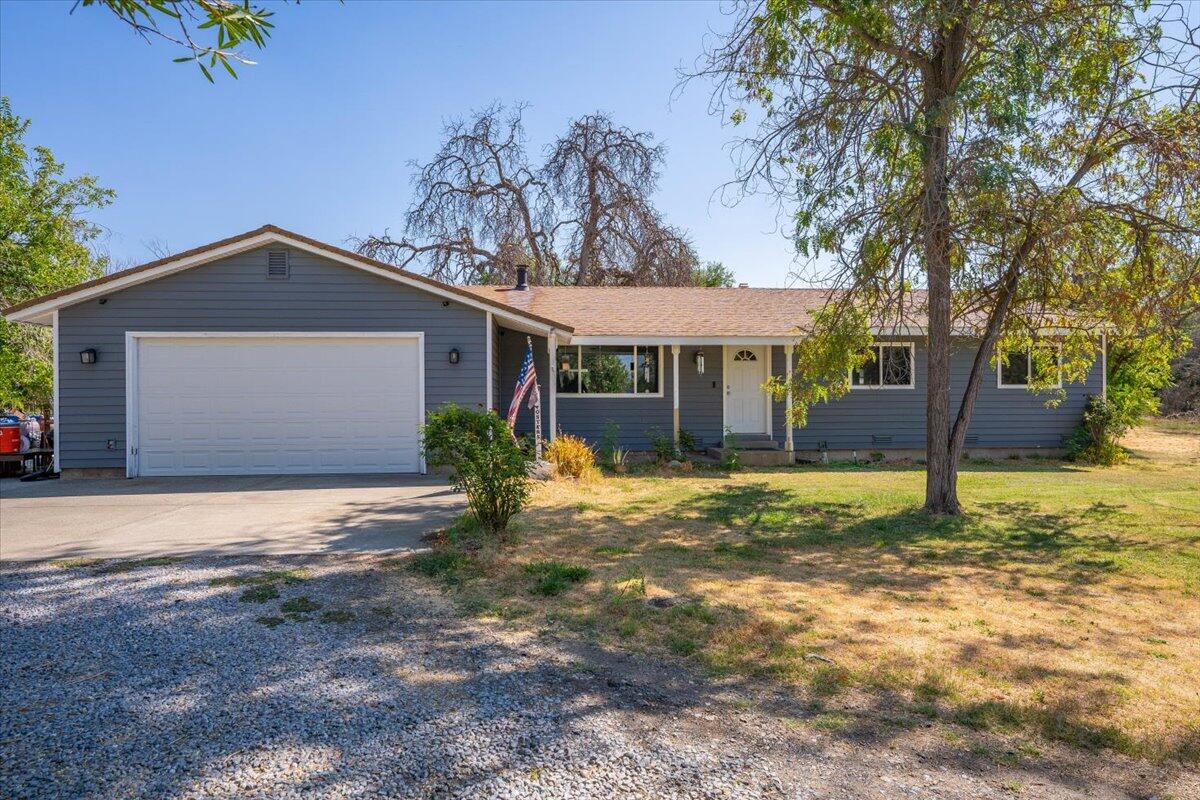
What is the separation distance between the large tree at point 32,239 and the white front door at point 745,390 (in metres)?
15.6

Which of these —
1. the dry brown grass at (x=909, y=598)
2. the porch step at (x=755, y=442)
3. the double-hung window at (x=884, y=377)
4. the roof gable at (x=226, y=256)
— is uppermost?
the roof gable at (x=226, y=256)

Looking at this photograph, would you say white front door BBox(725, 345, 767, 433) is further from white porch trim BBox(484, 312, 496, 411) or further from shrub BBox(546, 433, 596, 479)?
white porch trim BBox(484, 312, 496, 411)

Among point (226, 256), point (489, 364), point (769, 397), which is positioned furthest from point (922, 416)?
point (226, 256)

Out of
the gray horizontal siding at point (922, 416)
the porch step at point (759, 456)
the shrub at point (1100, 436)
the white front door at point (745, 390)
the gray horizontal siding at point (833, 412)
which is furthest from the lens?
the white front door at point (745, 390)

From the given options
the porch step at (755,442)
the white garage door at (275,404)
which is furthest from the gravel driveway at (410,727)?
the porch step at (755,442)

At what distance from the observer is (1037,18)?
6863 mm

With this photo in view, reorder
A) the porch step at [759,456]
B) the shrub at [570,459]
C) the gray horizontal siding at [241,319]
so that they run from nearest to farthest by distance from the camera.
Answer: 1. the shrub at [570,459]
2. the gray horizontal siding at [241,319]
3. the porch step at [759,456]

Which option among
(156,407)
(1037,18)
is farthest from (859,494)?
(156,407)

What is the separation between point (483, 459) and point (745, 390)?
9159 millimetres

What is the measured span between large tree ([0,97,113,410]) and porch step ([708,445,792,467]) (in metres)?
15.4

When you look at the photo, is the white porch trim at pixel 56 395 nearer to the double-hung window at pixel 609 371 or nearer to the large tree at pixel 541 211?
the double-hung window at pixel 609 371

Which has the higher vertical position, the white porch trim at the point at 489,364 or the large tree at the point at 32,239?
the large tree at the point at 32,239

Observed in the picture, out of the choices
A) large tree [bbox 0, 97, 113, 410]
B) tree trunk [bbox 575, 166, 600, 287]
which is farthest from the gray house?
tree trunk [bbox 575, 166, 600, 287]

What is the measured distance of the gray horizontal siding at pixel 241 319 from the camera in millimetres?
10664
